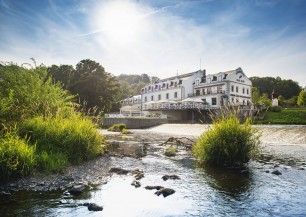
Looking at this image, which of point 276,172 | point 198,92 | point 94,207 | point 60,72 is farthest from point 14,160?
point 198,92

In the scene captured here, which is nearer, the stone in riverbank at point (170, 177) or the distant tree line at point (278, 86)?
the stone in riverbank at point (170, 177)

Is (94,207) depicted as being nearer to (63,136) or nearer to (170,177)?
(170,177)

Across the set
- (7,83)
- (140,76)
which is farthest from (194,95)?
(140,76)

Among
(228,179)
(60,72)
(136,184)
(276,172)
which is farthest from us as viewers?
(60,72)

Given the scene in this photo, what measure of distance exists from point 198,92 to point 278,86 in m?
43.2

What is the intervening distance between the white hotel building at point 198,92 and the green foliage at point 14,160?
35.5 metres

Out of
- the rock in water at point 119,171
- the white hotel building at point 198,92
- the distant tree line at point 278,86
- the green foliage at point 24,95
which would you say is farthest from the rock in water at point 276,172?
the distant tree line at point 278,86

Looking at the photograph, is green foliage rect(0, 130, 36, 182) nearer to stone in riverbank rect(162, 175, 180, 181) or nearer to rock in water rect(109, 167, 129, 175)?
rock in water rect(109, 167, 129, 175)

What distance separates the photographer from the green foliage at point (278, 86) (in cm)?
8188

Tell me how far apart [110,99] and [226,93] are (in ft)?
72.2

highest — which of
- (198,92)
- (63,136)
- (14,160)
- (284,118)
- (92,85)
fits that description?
(198,92)

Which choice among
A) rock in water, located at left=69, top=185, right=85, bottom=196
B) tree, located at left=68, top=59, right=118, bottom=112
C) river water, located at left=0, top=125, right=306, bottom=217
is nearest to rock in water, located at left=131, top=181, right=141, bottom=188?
river water, located at left=0, top=125, right=306, bottom=217

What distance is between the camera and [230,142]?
8562mm

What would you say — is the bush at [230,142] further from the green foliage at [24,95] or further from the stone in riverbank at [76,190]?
the green foliage at [24,95]
